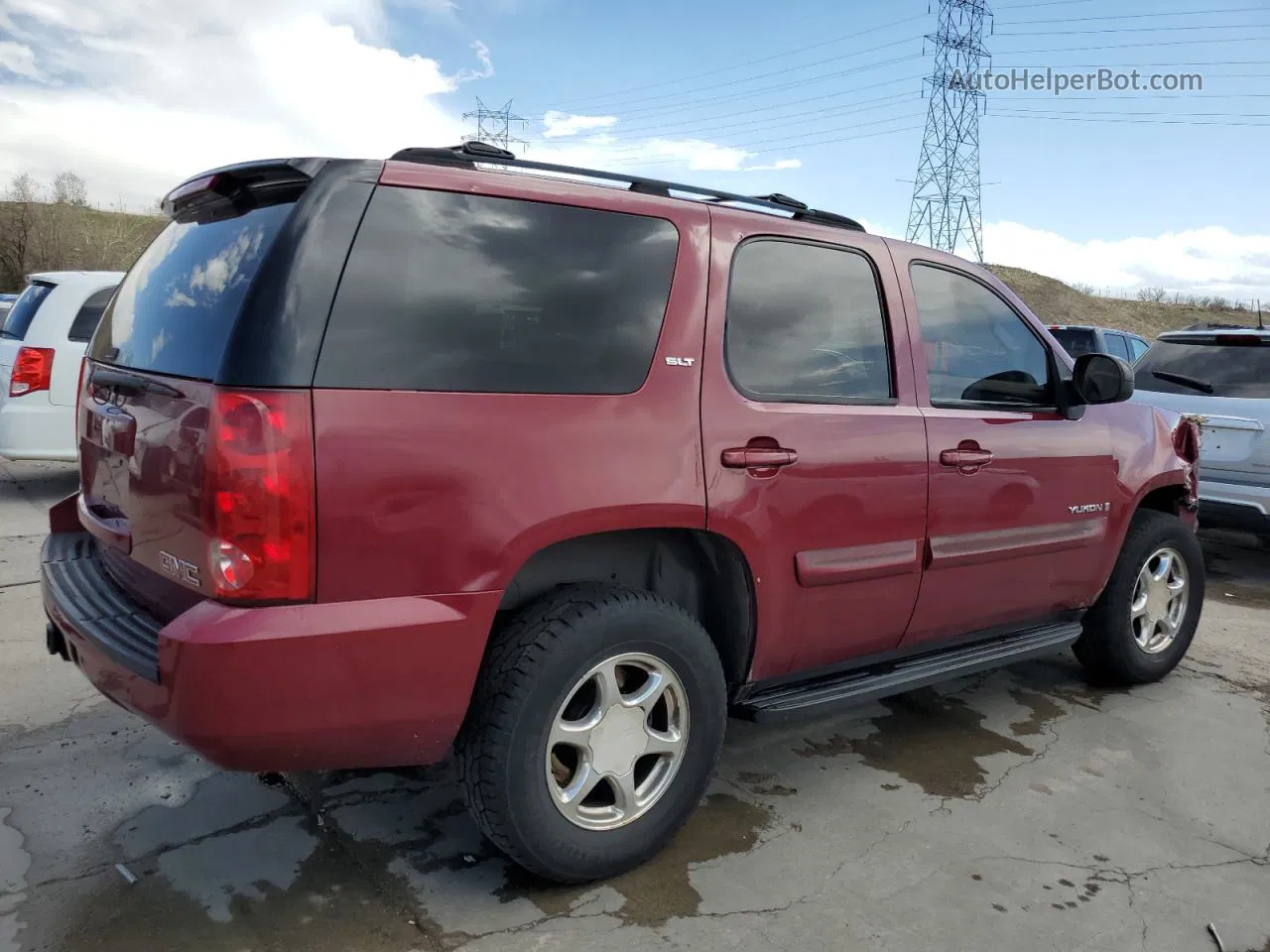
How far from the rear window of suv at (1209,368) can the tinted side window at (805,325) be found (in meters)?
4.47

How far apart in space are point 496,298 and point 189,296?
0.81 m

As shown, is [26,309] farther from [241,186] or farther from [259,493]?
[259,493]

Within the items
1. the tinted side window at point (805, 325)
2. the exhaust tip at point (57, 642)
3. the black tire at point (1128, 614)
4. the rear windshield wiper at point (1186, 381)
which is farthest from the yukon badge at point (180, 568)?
the rear windshield wiper at point (1186, 381)

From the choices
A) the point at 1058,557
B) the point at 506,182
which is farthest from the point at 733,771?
the point at 506,182

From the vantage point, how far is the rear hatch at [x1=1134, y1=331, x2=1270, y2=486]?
6488mm

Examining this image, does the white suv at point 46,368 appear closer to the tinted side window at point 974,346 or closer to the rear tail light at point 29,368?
the rear tail light at point 29,368

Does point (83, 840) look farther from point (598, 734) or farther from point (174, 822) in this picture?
point (598, 734)

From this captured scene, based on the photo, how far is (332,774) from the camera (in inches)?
125

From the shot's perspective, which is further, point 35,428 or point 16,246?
point 16,246

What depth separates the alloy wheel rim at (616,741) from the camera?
2510 mm

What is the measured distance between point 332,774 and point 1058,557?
280 cm

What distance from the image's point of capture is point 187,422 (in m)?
2.17

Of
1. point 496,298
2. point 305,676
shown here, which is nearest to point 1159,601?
point 496,298

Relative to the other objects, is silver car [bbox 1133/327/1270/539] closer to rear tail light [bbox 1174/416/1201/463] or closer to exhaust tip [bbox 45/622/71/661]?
rear tail light [bbox 1174/416/1201/463]
